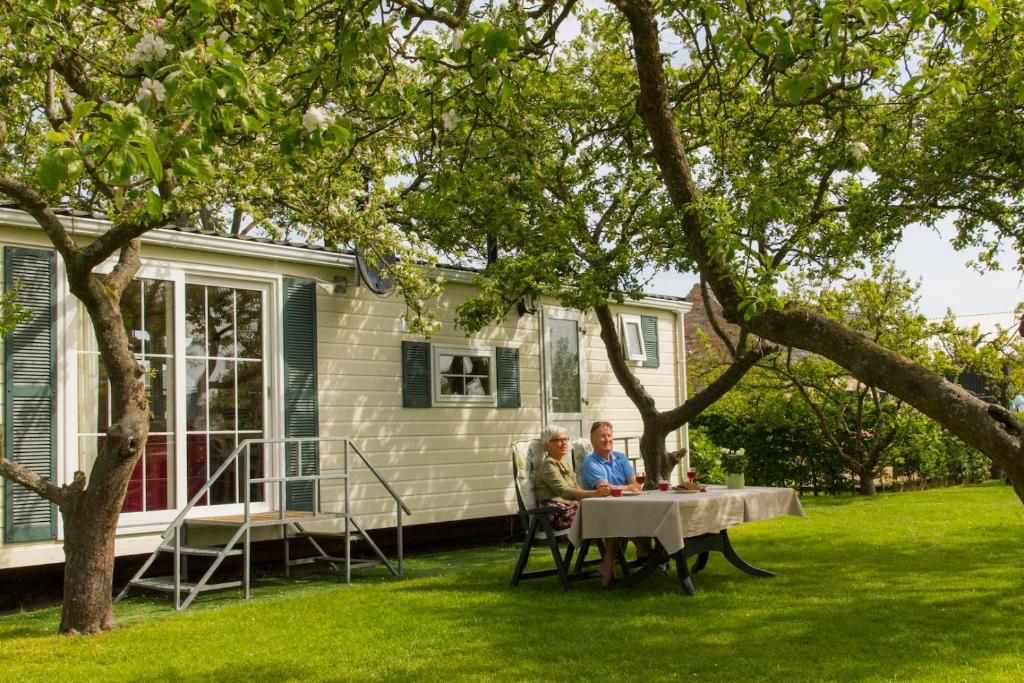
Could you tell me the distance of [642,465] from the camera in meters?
12.1

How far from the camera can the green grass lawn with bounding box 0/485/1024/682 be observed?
4738 mm

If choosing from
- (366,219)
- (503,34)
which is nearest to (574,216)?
(366,219)

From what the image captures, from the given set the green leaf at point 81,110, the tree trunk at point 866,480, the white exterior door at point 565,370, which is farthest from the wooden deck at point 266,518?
the tree trunk at point 866,480

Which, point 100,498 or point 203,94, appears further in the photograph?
point 100,498

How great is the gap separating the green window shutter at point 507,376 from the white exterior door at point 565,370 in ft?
1.56

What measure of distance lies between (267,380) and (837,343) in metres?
5.40

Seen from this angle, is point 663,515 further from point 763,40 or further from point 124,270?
point 124,270

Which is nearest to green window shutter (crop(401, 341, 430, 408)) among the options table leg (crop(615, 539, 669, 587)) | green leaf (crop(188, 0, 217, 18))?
table leg (crop(615, 539, 669, 587))

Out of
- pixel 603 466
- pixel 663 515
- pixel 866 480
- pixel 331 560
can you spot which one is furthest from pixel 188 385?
pixel 866 480

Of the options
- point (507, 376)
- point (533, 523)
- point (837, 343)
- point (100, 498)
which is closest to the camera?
point (837, 343)

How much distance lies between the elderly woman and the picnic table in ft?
1.11

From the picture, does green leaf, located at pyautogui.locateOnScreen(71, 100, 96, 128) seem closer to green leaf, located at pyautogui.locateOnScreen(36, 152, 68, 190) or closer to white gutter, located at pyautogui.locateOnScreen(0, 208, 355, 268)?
green leaf, located at pyautogui.locateOnScreen(36, 152, 68, 190)

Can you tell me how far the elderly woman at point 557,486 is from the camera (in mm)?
7070

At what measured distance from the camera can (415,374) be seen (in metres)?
9.61
